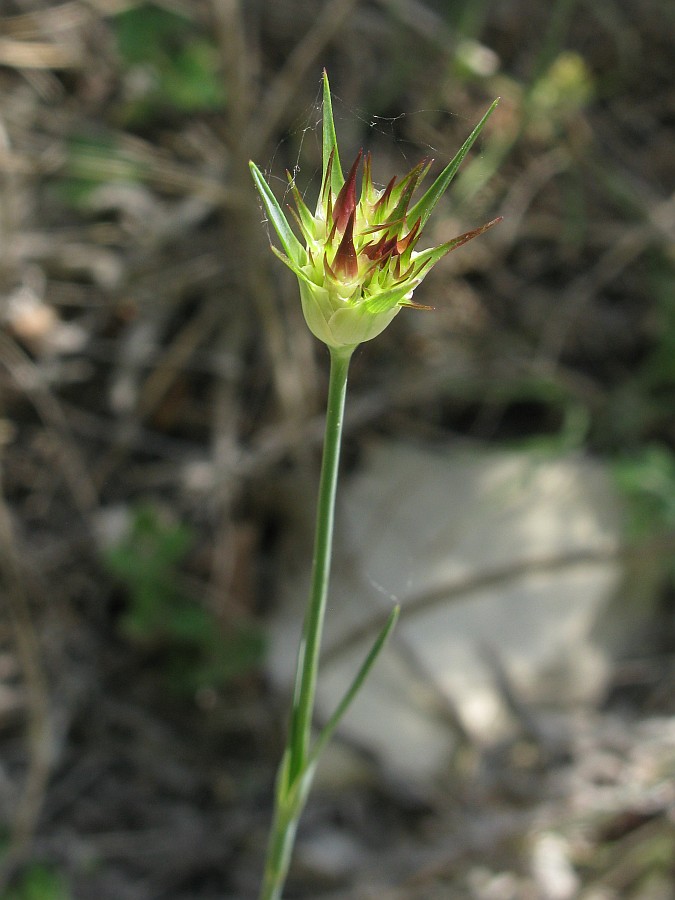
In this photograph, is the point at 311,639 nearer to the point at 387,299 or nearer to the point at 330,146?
the point at 387,299

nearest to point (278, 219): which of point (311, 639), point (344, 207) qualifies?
point (344, 207)

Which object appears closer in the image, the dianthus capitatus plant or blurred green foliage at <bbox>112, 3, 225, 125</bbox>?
the dianthus capitatus plant

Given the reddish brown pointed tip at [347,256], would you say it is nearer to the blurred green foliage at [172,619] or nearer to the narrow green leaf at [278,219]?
the narrow green leaf at [278,219]

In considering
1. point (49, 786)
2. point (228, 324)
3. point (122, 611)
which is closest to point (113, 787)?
point (49, 786)

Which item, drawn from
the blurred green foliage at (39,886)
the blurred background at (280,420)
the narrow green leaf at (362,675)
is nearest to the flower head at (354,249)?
the narrow green leaf at (362,675)

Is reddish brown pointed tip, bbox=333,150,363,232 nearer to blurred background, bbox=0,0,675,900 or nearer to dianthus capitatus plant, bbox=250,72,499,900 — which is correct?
dianthus capitatus plant, bbox=250,72,499,900

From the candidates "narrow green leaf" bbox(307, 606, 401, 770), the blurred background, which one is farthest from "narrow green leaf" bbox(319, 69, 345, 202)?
the blurred background

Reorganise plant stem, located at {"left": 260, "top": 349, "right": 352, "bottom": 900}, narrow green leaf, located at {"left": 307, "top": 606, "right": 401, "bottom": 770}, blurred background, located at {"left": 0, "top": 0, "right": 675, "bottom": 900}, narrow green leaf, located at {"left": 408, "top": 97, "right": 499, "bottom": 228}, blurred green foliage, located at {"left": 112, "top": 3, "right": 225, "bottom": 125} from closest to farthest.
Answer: narrow green leaf, located at {"left": 408, "top": 97, "right": 499, "bottom": 228} → plant stem, located at {"left": 260, "top": 349, "right": 352, "bottom": 900} → narrow green leaf, located at {"left": 307, "top": 606, "right": 401, "bottom": 770} → blurred background, located at {"left": 0, "top": 0, "right": 675, "bottom": 900} → blurred green foliage, located at {"left": 112, "top": 3, "right": 225, "bottom": 125}
